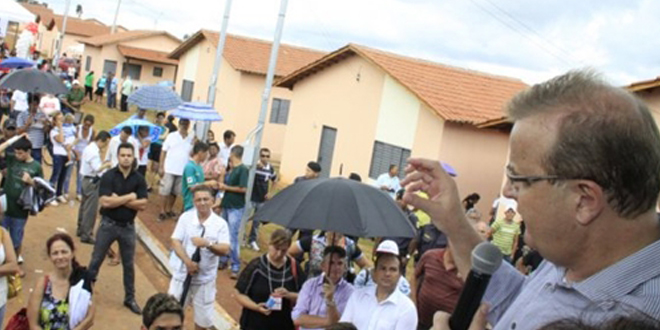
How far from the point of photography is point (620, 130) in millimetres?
1661

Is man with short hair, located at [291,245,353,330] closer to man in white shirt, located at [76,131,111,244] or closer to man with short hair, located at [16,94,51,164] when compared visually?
man in white shirt, located at [76,131,111,244]

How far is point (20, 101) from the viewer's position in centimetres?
1819

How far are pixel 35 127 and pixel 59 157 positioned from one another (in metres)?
1.03

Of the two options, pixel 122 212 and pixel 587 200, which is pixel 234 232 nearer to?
pixel 122 212

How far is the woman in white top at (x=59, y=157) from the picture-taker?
13.3 meters

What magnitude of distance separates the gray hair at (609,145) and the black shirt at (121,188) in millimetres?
7756

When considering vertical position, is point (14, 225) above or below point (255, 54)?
below

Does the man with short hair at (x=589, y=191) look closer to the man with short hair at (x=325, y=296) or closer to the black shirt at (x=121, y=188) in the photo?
the man with short hair at (x=325, y=296)

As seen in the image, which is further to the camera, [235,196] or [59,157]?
[59,157]

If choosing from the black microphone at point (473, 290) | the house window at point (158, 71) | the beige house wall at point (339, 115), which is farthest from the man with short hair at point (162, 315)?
the house window at point (158, 71)

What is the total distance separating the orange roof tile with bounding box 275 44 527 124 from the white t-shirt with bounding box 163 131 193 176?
7.11m

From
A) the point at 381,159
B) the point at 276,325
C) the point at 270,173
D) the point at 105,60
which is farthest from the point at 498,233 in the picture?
the point at 105,60

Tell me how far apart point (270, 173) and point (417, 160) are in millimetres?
10295

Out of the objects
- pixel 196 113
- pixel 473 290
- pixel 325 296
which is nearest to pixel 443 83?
pixel 196 113
